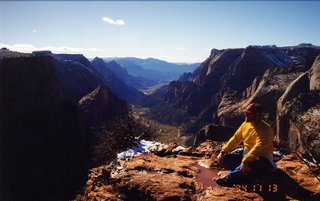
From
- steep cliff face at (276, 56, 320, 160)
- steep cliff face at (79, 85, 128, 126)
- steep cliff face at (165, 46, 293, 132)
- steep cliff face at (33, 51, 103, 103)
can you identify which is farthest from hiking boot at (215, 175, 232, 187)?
steep cliff face at (33, 51, 103, 103)

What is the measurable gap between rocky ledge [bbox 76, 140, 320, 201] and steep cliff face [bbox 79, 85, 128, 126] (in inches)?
1276

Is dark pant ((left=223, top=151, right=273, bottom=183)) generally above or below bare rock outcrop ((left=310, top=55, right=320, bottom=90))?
below

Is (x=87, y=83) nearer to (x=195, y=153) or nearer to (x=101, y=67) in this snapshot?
(x=195, y=153)

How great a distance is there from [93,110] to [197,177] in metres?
36.1

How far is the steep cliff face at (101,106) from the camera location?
39188 mm

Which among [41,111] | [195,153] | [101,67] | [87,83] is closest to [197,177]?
[195,153]

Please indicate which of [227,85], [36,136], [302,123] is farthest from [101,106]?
[227,85]

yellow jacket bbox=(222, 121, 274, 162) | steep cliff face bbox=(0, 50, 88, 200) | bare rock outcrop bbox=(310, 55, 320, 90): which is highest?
bare rock outcrop bbox=(310, 55, 320, 90)

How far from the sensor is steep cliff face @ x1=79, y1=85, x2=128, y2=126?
39188 mm

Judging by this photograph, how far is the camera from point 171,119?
3187 inches

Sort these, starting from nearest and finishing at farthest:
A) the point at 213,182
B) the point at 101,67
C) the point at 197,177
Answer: the point at 213,182
the point at 197,177
the point at 101,67

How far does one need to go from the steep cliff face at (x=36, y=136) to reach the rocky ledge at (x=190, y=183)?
8.72 meters

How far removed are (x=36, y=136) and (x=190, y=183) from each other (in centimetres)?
2026

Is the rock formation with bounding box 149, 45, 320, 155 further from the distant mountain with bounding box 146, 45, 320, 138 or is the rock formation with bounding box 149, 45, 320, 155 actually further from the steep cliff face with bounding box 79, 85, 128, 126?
the steep cliff face with bounding box 79, 85, 128, 126
